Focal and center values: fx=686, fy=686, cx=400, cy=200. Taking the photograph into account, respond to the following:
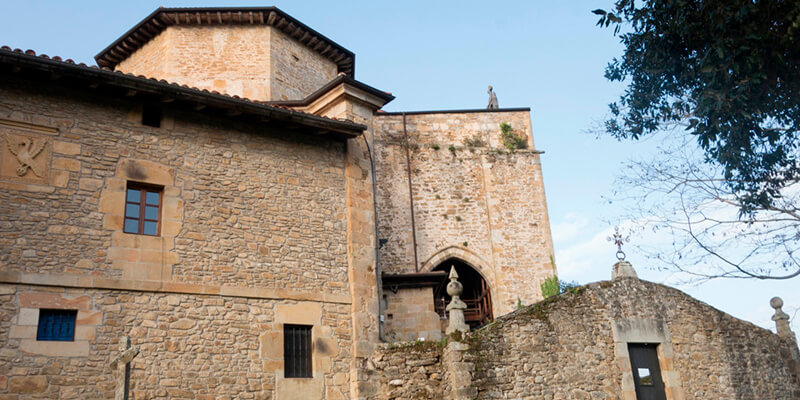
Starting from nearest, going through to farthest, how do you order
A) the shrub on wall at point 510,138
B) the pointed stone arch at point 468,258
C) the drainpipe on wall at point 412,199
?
1. the drainpipe on wall at point 412,199
2. the pointed stone arch at point 468,258
3. the shrub on wall at point 510,138

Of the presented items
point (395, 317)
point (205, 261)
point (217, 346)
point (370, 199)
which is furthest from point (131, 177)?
point (395, 317)

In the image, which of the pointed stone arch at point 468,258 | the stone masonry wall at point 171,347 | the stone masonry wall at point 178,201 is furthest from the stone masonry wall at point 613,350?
the pointed stone arch at point 468,258

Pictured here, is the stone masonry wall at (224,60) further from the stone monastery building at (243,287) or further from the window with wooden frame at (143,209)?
the window with wooden frame at (143,209)

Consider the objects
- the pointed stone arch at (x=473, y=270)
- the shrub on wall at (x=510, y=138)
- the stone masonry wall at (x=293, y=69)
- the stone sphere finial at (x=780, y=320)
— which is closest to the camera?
the stone sphere finial at (x=780, y=320)

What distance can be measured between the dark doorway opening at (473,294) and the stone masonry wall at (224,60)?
22.0ft

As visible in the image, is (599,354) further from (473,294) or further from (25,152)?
(25,152)

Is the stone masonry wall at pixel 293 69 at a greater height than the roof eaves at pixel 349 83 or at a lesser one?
greater

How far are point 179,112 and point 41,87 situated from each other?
2.04 m

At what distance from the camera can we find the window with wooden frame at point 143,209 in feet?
34.3

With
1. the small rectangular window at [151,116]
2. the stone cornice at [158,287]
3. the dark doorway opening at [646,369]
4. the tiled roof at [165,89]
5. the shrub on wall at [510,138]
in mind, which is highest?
the shrub on wall at [510,138]

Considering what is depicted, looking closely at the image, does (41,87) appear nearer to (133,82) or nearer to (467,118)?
(133,82)

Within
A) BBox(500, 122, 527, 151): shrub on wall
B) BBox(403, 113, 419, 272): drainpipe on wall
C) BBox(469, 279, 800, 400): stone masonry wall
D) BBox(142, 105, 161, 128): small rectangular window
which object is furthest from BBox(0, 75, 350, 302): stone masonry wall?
BBox(500, 122, 527, 151): shrub on wall

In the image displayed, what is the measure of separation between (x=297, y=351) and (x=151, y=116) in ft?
14.7

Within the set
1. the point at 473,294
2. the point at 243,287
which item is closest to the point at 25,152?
the point at 243,287
